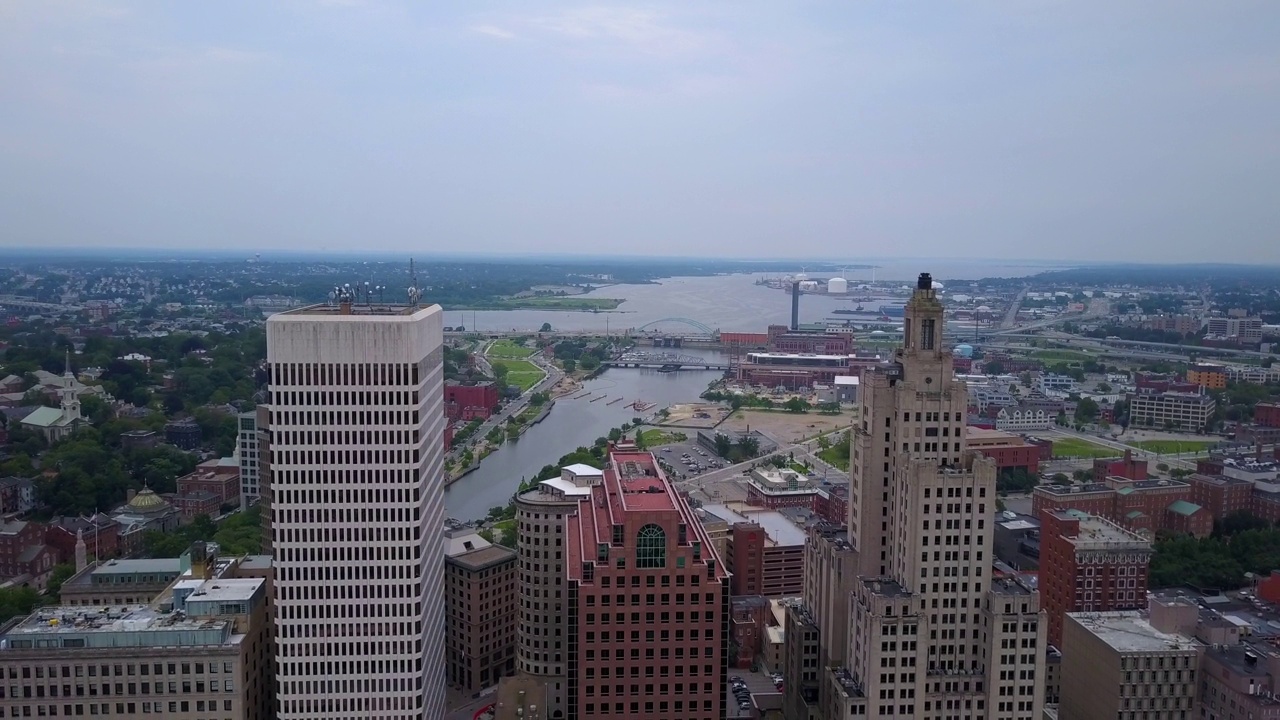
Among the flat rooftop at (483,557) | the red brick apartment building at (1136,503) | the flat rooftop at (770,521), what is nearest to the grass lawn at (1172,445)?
the red brick apartment building at (1136,503)

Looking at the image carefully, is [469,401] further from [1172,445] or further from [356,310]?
[356,310]

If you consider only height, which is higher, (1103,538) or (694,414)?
(1103,538)

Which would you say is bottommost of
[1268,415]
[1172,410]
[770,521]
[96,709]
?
[770,521]

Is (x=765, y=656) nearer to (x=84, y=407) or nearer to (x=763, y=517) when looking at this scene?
(x=763, y=517)

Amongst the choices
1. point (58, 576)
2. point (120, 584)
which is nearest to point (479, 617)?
point (120, 584)

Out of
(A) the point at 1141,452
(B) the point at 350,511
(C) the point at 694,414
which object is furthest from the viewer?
(C) the point at 694,414

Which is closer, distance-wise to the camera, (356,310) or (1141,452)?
(356,310)

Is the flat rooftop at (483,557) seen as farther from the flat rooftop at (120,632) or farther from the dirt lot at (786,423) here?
the dirt lot at (786,423)
